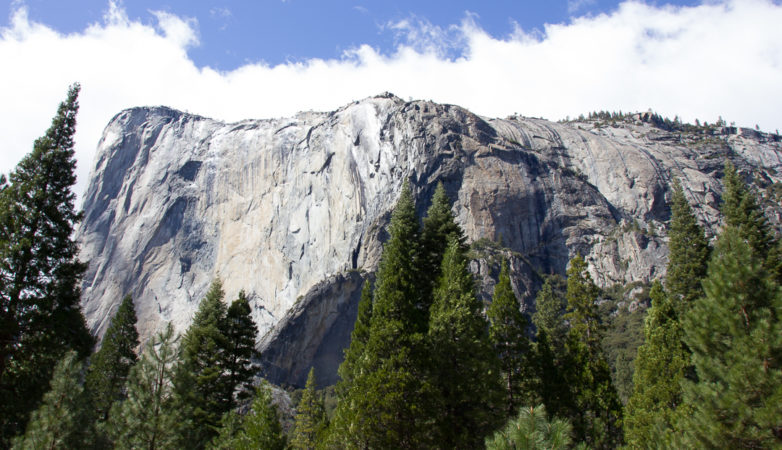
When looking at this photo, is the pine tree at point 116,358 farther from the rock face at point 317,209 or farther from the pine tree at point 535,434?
the rock face at point 317,209

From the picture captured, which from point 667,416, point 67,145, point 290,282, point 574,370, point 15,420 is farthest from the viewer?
point 290,282


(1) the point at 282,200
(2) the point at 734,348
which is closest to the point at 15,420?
(2) the point at 734,348

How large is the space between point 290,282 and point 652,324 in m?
82.4

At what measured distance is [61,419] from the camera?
1095 cm

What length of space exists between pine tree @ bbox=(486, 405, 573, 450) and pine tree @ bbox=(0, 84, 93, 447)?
47.4 ft

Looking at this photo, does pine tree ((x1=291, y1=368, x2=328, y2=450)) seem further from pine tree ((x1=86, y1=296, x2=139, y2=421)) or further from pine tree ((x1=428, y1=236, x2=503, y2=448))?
pine tree ((x1=428, y1=236, x2=503, y2=448))

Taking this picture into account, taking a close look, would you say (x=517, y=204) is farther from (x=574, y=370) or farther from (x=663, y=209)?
(x=574, y=370)

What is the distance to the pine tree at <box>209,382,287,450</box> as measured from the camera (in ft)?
51.1

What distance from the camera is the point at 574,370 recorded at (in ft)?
82.8

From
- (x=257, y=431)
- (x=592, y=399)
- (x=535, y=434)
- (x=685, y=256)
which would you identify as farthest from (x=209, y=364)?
(x=685, y=256)

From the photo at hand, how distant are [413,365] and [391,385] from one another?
4.03ft

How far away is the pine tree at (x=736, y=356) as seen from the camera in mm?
10656

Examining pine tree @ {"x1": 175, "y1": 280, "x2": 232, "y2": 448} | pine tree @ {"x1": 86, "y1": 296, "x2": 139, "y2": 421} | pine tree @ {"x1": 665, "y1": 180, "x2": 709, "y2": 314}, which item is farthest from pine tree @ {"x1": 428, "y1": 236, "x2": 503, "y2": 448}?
pine tree @ {"x1": 86, "y1": 296, "x2": 139, "y2": 421}

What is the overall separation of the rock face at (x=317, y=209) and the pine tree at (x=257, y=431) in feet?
236
